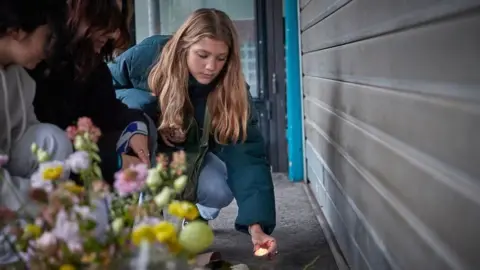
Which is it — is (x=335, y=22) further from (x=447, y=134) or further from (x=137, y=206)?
(x=137, y=206)

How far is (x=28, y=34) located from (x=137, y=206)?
58 centimetres

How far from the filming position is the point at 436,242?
4.34 feet

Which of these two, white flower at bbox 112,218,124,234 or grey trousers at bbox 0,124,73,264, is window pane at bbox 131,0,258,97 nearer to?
grey trousers at bbox 0,124,73,264

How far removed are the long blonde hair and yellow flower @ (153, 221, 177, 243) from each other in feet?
6.29

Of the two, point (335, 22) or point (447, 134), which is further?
point (335, 22)

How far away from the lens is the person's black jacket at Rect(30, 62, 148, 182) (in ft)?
5.76

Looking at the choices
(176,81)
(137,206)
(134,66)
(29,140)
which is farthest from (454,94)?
(134,66)

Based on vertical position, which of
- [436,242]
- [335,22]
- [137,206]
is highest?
[335,22]

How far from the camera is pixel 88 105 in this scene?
199 centimetres

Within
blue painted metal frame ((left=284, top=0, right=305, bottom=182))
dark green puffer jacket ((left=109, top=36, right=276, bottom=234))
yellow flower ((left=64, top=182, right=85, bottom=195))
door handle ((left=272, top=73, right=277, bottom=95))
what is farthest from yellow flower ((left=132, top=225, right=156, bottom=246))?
door handle ((left=272, top=73, right=277, bottom=95))

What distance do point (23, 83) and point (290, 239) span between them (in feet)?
6.39

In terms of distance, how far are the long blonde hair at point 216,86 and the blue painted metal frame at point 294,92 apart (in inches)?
80.2

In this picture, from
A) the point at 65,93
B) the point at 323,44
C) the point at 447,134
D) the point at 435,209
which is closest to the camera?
the point at 447,134

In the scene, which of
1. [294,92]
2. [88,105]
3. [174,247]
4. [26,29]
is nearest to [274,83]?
[294,92]
